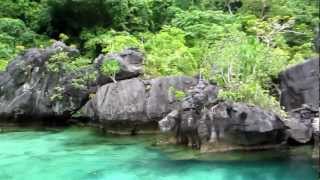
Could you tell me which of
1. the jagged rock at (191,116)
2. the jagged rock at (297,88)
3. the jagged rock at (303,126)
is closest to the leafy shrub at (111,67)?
the jagged rock at (191,116)

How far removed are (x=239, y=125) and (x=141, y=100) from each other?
143 inches

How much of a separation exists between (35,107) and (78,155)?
436 centimetres

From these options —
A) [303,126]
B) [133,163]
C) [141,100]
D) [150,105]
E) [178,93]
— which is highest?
[178,93]

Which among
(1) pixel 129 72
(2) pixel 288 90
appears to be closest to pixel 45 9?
(1) pixel 129 72

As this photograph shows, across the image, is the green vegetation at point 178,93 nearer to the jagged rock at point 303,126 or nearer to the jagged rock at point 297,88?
the jagged rock at point 297,88

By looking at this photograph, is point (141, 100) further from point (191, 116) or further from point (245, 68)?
point (245, 68)

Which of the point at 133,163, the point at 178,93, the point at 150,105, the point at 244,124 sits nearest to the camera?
the point at 133,163

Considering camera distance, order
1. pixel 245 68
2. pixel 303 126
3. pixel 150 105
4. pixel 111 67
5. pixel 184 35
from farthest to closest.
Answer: pixel 184 35 < pixel 111 67 < pixel 150 105 < pixel 245 68 < pixel 303 126

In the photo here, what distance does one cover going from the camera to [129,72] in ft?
47.1

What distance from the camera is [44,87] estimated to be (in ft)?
50.7

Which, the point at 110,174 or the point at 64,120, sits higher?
the point at 64,120

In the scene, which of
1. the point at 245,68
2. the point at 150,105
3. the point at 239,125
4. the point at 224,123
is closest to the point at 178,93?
the point at 150,105

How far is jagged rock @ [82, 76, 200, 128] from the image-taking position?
13.5 metres

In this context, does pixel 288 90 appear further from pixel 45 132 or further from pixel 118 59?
pixel 45 132
